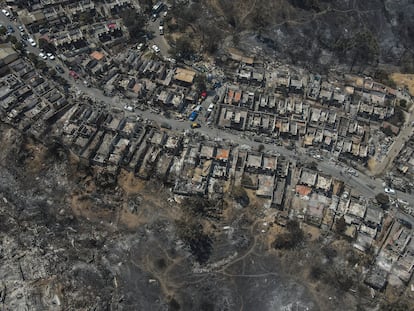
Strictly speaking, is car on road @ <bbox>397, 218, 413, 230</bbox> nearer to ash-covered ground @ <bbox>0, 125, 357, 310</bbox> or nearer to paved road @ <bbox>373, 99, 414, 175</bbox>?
paved road @ <bbox>373, 99, 414, 175</bbox>

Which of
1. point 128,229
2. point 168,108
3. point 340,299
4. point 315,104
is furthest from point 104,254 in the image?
point 315,104

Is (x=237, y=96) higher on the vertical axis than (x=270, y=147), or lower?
higher

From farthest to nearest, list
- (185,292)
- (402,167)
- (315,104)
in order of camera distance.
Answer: (315,104)
(402,167)
(185,292)

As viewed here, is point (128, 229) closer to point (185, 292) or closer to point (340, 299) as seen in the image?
point (185, 292)

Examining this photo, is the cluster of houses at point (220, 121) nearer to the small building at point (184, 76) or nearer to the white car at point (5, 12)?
the small building at point (184, 76)

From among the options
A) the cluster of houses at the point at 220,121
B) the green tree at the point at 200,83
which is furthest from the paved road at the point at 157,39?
the green tree at the point at 200,83

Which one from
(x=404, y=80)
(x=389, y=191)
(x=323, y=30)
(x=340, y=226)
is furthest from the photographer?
(x=323, y=30)

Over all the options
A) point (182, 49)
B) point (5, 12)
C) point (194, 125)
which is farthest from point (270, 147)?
point (5, 12)

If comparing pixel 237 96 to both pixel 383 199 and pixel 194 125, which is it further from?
pixel 383 199

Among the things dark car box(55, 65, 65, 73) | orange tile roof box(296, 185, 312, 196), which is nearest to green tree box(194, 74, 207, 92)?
dark car box(55, 65, 65, 73)
